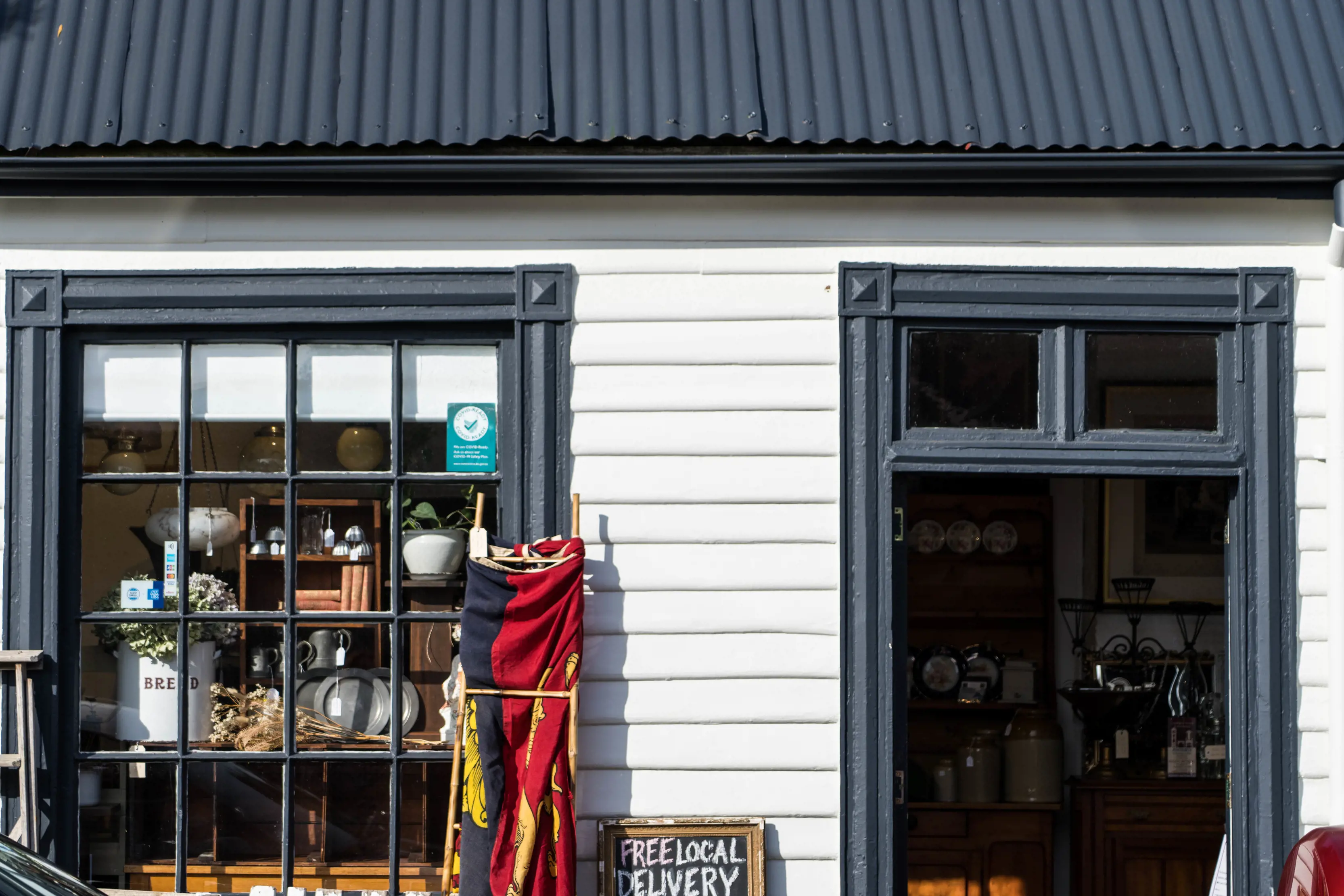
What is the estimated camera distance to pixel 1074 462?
5402mm

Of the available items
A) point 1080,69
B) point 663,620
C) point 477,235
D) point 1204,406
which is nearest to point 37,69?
point 477,235

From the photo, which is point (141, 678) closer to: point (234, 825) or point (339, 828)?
point (234, 825)

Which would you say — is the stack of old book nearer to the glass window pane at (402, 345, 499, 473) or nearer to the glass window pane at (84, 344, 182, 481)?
the glass window pane at (402, 345, 499, 473)

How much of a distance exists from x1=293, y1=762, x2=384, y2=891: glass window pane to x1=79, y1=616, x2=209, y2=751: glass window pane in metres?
0.47

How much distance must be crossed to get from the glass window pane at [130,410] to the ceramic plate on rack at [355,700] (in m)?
1.02

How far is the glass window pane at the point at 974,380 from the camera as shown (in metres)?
5.45

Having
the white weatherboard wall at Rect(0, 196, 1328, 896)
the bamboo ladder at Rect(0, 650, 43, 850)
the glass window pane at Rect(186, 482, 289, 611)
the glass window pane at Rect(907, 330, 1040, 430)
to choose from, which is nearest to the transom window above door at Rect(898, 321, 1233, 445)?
the glass window pane at Rect(907, 330, 1040, 430)

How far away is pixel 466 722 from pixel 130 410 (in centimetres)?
176

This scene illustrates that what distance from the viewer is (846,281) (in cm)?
541

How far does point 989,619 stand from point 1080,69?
3.69 metres

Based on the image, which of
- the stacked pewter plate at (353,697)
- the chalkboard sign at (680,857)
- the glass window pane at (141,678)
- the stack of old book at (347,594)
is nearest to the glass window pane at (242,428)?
the stack of old book at (347,594)

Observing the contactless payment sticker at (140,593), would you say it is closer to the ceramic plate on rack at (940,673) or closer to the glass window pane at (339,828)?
the glass window pane at (339,828)

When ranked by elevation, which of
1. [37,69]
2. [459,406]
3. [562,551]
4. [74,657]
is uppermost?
[37,69]

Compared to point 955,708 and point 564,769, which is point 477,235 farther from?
point 955,708
